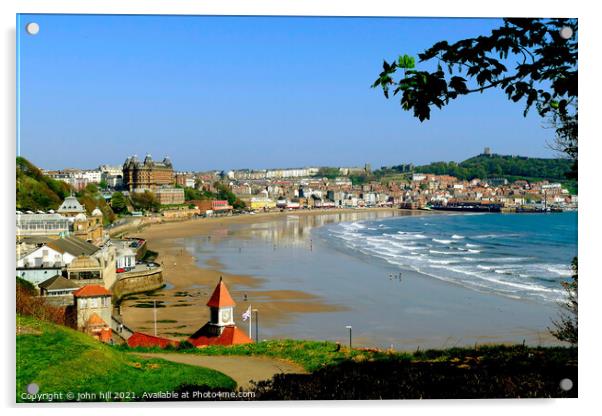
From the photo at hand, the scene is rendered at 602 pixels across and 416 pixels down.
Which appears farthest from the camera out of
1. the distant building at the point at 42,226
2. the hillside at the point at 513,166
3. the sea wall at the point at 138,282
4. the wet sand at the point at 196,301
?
the sea wall at the point at 138,282

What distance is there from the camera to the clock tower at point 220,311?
29.8ft

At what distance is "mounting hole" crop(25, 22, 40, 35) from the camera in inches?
238

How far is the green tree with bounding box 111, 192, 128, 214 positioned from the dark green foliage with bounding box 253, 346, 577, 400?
99.9 feet

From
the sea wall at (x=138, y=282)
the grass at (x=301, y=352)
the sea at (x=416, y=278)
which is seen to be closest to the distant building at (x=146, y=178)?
the sea at (x=416, y=278)

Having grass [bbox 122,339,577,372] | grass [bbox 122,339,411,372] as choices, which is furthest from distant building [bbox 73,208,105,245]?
grass [bbox 122,339,577,372]

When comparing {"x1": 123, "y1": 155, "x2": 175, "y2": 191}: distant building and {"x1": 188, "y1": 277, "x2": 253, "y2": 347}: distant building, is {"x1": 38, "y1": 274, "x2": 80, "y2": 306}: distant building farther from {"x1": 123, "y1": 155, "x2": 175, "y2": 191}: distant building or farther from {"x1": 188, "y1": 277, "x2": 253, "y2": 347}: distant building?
{"x1": 123, "y1": 155, "x2": 175, "y2": 191}: distant building

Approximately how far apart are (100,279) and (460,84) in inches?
433

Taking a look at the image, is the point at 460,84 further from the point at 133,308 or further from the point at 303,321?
the point at 133,308

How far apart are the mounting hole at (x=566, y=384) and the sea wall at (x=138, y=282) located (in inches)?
478

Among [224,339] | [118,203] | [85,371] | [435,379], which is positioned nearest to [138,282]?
[224,339]

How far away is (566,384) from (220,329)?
14.9 ft

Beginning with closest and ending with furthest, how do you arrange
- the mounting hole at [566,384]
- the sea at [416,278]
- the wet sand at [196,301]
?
1. the mounting hole at [566,384]
2. the sea at [416,278]
3. the wet sand at [196,301]

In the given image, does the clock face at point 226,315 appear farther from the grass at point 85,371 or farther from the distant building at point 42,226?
the distant building at point 42,226

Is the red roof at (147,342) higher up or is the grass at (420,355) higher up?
the grass at (420,355)
